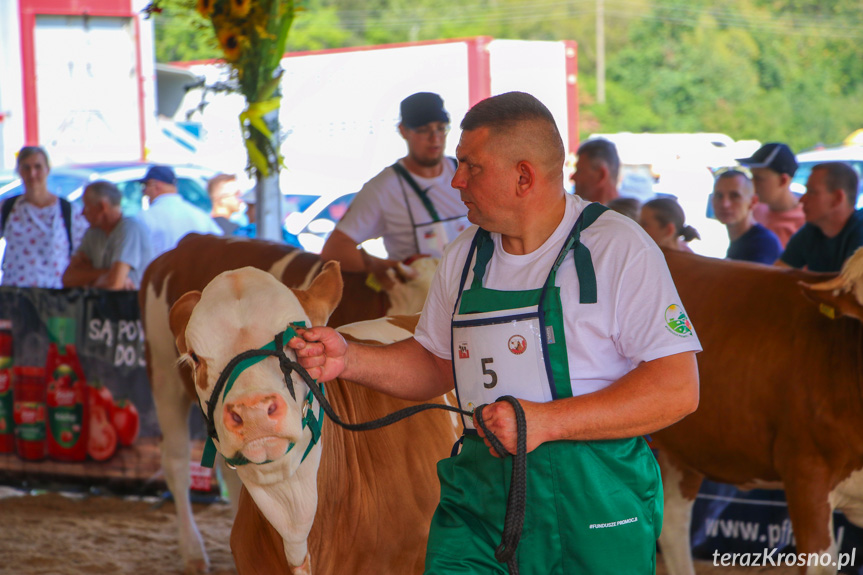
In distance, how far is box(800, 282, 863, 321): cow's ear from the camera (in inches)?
140

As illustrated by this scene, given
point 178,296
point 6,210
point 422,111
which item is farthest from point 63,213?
point 422,111

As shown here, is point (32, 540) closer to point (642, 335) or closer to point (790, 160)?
point (642, 335)

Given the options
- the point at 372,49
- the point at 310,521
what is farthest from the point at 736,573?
the point at 372,49

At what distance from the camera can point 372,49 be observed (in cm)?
1503

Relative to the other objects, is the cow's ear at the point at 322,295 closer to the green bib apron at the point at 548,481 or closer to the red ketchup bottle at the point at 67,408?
the green bib apron at the point at 548,481

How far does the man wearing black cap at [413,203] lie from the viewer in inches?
188

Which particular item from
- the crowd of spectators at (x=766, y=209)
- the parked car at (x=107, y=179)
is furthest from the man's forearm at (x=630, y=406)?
the parked car at (x=107, y=179)

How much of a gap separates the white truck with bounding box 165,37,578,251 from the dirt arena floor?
24.2 ft

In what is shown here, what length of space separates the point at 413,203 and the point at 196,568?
88.8 inches

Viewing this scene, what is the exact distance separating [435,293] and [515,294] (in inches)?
14.9

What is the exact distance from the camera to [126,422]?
258 inches

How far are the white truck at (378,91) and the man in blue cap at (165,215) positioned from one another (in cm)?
518

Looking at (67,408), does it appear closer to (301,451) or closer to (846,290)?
(301,451)

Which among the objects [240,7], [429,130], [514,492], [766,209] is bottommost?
[514,492]
